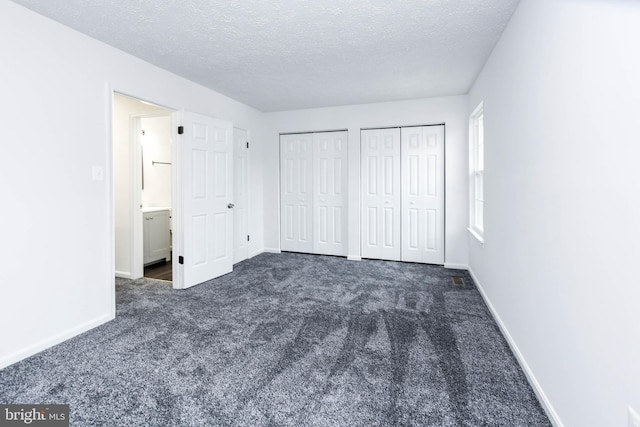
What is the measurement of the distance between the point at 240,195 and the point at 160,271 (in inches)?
Answer: 62.2

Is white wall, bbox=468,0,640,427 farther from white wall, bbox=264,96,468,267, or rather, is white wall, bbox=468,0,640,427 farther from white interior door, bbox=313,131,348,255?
white interior door, bbox=313,131,348,255

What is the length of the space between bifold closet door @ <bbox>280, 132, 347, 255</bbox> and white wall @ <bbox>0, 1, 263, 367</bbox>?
2.77 meters

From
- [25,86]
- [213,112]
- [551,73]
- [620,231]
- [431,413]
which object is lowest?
[431,413]

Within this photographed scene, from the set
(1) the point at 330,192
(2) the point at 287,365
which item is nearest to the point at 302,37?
(2) the point at 287,365

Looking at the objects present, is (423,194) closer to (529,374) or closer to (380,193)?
(380,193)

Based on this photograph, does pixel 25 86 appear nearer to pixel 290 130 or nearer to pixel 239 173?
pixel 239 173

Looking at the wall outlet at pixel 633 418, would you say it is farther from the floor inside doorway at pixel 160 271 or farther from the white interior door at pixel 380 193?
the floor inside doorway at pixel 160 271

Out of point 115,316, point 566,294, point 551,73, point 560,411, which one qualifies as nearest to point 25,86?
point 115,316

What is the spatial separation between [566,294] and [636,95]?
90 cm

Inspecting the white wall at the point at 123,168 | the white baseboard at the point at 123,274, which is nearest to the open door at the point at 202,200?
the white wall at the point at 123,168

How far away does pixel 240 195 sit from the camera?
514 cm

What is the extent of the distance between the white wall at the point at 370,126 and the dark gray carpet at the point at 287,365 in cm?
147

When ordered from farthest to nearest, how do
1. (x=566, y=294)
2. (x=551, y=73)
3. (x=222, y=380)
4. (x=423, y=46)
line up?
(x=423, y=46)
(x=222, y=380)
(x=551, y=73)
(x=566, y=294)

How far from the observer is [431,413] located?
169cm
